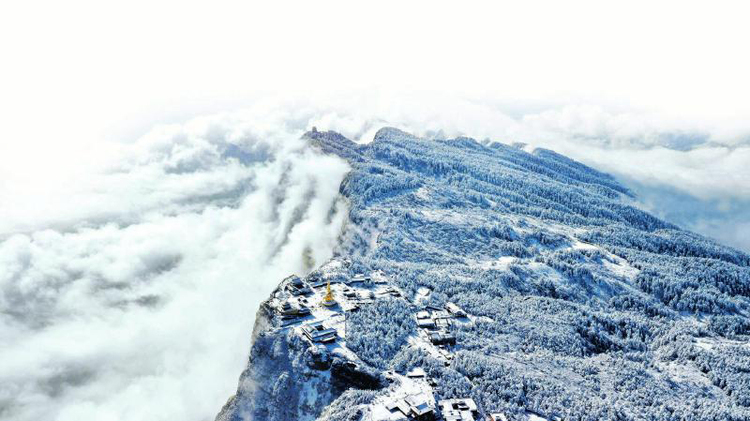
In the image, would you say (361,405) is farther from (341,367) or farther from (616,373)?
(616,373)

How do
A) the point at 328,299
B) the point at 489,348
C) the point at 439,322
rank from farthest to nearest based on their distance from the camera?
1. the point at 328,299
2. the point at 439,322
3. the point at 489,348

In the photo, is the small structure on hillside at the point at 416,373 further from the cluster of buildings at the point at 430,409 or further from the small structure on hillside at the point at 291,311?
the small structure on hillside at the point at 291,311

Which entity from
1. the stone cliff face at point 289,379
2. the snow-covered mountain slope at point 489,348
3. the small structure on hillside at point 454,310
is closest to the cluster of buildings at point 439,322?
the small structure on hillside at point 454,310

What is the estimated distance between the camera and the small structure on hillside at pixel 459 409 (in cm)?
9316

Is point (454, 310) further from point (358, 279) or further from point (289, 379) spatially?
point (289, 379)

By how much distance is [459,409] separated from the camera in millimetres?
95812

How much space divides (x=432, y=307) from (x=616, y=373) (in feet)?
178

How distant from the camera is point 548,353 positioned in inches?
5079

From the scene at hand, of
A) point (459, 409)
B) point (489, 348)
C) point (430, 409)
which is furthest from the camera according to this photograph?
point (489, 348)

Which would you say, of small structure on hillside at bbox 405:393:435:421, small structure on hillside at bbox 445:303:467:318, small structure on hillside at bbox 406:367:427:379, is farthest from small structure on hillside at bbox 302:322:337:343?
small structure on hillside at bbox 445:303:467:318

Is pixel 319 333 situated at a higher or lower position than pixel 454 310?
higher

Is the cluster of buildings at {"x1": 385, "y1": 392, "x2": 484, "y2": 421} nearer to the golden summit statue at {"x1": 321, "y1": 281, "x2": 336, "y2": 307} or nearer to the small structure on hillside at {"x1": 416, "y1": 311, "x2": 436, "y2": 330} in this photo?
the small structure on hillside at {"x1": 416, "y1": 311, "x2": 436, "y2": 330}

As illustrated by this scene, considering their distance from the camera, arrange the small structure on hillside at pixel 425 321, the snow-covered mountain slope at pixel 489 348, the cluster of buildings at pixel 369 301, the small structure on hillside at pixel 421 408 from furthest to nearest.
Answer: the small structure on hillside at pixel 425 321 < the snow-covered mountain slope at pixel 489 348 < the cluster of buildings at pixel 369 301 < the small structure on hillside at pixel 421 408

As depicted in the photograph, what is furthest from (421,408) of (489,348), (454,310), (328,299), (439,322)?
(454,310)
